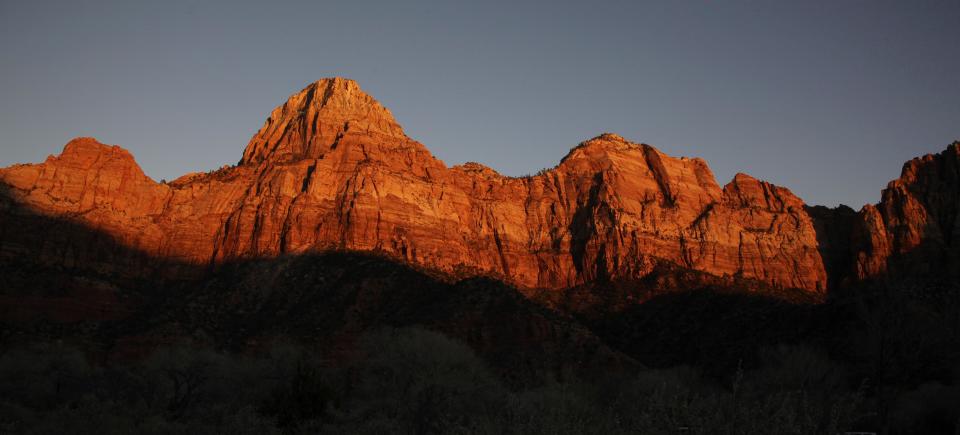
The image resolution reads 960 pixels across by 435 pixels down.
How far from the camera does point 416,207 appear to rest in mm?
95688

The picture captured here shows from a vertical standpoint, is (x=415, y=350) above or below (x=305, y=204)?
below

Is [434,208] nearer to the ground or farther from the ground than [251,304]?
farther from the ground

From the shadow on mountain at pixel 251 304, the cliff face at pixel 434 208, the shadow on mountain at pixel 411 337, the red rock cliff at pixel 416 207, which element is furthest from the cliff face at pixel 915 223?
the shadow on mountain at pixel 251 304

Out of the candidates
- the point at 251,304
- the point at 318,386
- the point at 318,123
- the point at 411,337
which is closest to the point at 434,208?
the point at 318,123

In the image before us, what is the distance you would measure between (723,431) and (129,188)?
94942 millimetres

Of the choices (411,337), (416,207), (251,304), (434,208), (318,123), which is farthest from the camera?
(318,123)

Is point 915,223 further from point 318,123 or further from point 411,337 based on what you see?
point 318,123

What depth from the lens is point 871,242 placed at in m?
97.7

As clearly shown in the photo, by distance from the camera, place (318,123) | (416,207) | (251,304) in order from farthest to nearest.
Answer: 1. (318,123)
2. (416,207)
3. (251,304)

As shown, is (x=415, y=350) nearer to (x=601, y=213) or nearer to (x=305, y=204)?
(x=305, y=204)

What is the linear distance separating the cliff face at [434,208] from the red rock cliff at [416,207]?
8.2 inches

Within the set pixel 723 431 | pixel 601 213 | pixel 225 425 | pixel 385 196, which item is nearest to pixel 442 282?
pixel 385 196

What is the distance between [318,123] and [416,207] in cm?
2035

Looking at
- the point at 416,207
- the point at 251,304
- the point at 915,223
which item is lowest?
the point at 251,304
